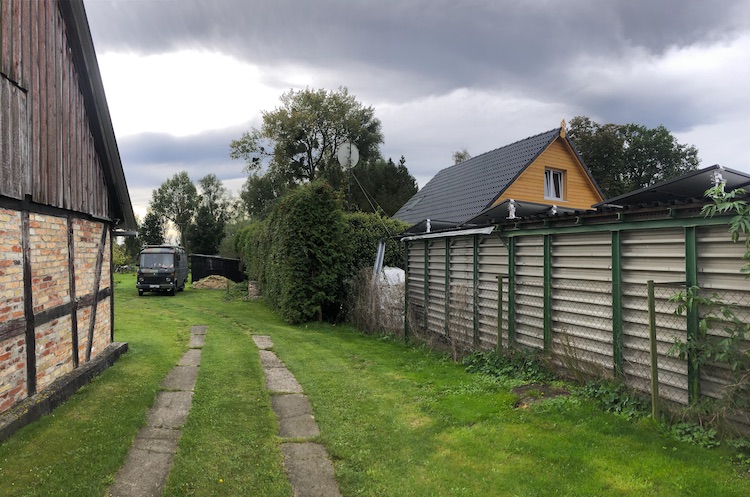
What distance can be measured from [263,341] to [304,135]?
28.2 metres

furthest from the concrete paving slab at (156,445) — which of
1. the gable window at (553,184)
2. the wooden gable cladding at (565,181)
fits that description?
the gable window at (553,184)

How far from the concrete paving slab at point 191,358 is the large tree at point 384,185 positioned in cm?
2602

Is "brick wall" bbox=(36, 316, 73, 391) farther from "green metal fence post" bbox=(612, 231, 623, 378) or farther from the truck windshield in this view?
the truck windshield

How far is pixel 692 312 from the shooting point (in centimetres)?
411

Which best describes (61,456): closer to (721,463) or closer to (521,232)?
(721,463)

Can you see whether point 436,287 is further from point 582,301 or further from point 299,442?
point 299,442

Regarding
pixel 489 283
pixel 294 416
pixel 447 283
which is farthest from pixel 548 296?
pixel 294 416

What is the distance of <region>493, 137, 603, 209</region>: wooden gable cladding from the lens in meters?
17.6

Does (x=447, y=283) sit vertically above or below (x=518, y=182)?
below

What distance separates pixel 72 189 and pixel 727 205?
7.51 metres

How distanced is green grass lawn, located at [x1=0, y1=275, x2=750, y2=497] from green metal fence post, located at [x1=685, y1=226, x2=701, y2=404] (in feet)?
1.95

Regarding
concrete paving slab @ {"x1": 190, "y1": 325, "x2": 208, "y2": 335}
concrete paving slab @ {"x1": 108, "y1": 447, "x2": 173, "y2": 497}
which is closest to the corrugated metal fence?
concrete paving slab @ {"x1": 108, "y1": 447, "x2": 173, "y2": 497}

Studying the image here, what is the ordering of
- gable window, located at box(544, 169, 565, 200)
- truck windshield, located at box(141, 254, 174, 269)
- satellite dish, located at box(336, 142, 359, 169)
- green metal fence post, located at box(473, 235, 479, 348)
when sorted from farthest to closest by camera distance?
truck windshield, located at box(141, 254, 174, 269)
gable window, located at box(544, 169, 565, 200)
satellite dish, located at box(336, 142, 359, 169)
green metal fence post, located at box(473, 235, 479, 348)

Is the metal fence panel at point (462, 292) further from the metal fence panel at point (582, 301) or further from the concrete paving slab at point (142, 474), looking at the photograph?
the concrete paving slab at point (142, 474)
